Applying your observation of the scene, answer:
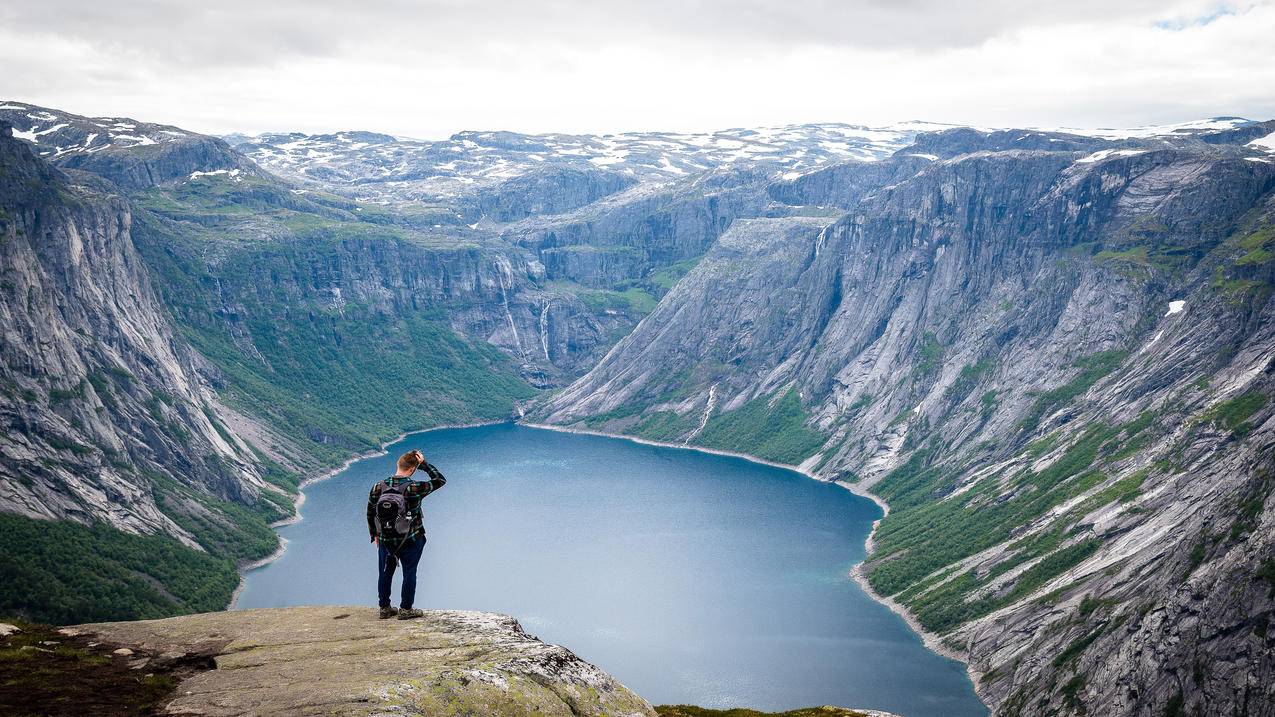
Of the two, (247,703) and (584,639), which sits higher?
(247,703)

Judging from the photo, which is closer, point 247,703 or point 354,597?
point 247,703

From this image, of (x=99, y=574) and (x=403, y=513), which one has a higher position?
(x=403, y=513)

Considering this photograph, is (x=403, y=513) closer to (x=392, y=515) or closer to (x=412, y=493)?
(x=392, y=515)

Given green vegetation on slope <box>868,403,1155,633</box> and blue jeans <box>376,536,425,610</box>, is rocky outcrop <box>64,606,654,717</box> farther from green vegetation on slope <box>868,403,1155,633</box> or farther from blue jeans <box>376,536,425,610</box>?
green vegetation on slope <box>868,403,1155,633</box>

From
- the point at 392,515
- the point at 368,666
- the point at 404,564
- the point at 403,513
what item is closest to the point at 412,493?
the point at 403,513

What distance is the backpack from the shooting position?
32.6 meters

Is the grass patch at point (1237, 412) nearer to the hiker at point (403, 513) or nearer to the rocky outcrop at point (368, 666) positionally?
the rocky outcrop at point (368, 666)

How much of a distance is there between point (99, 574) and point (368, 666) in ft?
463

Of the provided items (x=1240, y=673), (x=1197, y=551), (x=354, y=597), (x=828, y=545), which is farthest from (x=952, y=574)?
(x=354, y=597)

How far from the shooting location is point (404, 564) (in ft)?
111

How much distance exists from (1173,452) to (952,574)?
37579 mm

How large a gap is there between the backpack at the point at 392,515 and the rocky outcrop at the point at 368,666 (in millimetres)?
3101

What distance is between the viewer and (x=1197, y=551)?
110125 mm

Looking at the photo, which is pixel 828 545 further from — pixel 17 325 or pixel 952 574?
pixel 17 325
